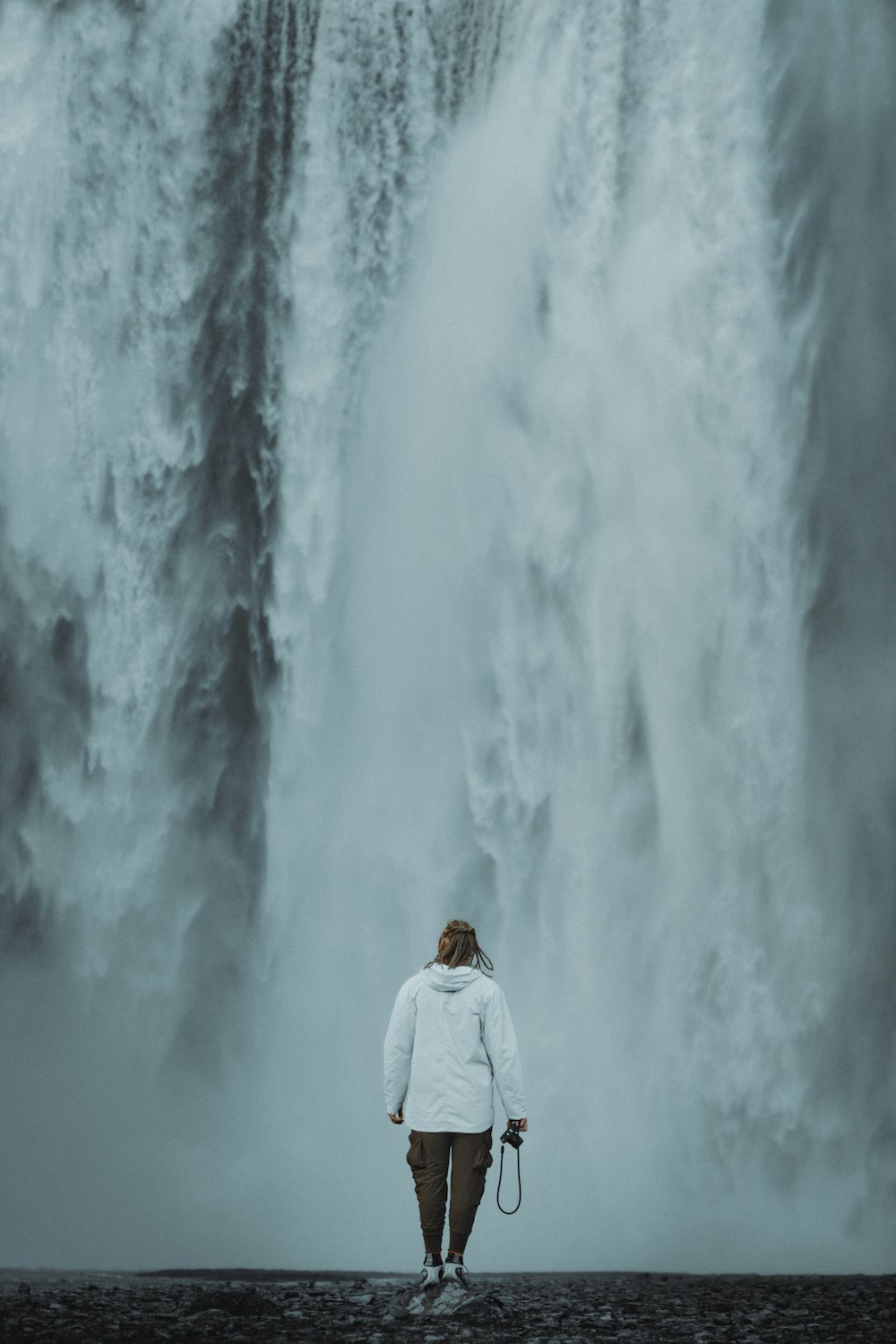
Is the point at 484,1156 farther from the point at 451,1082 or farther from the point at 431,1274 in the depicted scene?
the point at 431,1274

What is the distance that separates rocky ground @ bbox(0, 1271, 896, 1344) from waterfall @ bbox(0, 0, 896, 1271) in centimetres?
222

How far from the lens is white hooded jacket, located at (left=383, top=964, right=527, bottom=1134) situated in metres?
6.72

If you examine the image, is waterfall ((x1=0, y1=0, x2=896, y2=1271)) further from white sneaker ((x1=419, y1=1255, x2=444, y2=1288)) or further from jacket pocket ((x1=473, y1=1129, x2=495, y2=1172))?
jacket pocket ((x1=473, y1=1129, x2=495, y2=1172))

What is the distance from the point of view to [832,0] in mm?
13875

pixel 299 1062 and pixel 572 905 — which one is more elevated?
pixel 572 905

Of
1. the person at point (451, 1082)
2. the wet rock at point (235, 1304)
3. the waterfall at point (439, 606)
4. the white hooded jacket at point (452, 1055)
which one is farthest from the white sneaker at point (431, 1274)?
the waterfall at point (439, 606)

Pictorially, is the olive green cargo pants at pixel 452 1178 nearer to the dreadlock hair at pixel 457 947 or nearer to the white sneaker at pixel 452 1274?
the white sneaker at pixel 452 1274

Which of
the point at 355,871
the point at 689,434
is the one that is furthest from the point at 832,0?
the point at 355,871

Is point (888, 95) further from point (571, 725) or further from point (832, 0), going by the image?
point (571, 725)

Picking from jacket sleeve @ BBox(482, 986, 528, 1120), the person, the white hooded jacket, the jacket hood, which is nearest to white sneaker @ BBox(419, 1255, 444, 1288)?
the person

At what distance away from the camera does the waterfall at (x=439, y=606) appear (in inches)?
492

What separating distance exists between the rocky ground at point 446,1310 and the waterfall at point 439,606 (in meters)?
2.22

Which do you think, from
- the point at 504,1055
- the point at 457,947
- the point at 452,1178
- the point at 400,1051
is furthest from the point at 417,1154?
the point at 457,947

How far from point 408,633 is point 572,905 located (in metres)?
3.17
